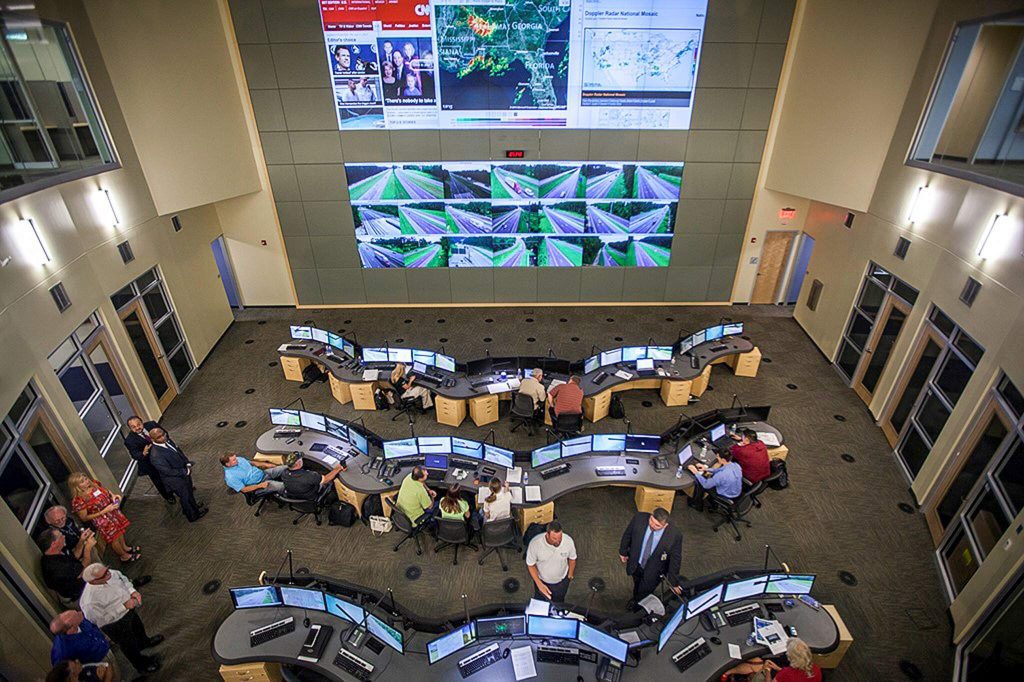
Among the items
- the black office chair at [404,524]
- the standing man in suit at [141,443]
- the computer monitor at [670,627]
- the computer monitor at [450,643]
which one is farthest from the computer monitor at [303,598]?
the standing man in suit at [141,443]

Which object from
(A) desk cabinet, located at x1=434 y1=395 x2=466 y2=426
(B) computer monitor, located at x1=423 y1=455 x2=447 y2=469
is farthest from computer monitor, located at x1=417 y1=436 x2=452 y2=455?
A: (A) desk cabinet, located at x1=434 y1=395 x2=466 y2=426

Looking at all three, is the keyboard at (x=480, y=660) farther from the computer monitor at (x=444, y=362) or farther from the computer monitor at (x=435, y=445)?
the computer monitor at (x=444, y=362)

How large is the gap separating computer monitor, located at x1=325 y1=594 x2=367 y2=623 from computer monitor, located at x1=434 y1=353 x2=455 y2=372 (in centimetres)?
415

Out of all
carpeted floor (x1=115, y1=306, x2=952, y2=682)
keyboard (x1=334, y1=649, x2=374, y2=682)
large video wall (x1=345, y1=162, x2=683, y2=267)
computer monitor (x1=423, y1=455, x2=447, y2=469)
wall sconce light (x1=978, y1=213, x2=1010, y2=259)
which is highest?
wall sconce light (x1=978, y1=213, x2=1010, y2=259)

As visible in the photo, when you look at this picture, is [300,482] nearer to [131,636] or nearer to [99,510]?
[131,636]

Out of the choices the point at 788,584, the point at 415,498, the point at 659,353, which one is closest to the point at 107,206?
the point at 415,498

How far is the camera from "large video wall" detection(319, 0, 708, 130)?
852 centimetres

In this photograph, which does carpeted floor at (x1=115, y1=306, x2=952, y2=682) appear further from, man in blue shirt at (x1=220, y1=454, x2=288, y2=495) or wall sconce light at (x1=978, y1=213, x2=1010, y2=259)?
wall sconce light at (x1=978, y1=213, x2=1010, y2=259)

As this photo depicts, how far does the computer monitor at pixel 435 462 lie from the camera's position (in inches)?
236

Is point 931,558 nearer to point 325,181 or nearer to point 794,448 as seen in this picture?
point 794,448

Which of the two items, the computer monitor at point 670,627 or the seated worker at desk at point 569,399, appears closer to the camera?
the computer monitor at point 670,627

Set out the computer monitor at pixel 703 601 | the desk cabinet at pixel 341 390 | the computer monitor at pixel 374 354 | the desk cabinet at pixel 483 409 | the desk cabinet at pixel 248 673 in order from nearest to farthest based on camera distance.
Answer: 1. the computer monitor at pixel 703 601
2. the desk cabinet at pixel 248 673
3. the desk cabinet at pixel 483 409
4. the computer monitor at pixel 374 354
5. the desk cabinet at pixel 341 390

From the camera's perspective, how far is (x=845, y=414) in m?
7.88

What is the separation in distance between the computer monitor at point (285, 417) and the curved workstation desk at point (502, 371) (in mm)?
1331
